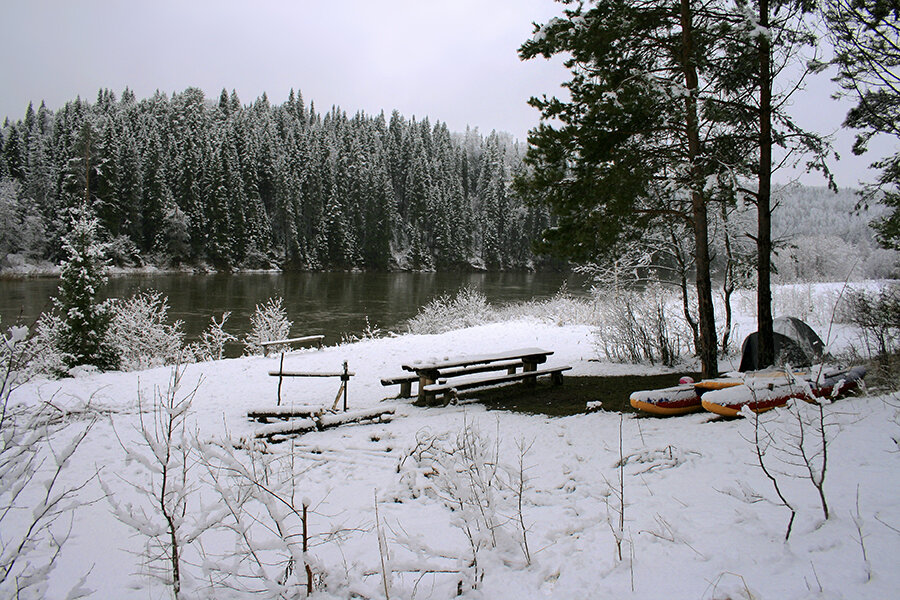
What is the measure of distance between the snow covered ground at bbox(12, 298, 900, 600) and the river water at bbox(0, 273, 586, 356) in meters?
15.4

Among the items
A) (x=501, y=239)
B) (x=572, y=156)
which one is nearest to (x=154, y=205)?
(x=501, y=239)

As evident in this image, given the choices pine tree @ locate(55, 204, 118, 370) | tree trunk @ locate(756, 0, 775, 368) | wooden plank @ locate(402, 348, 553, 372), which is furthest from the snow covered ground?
pine tree @ locate(55, 204, 118, 370)

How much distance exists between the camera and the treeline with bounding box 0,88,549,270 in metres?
49.2

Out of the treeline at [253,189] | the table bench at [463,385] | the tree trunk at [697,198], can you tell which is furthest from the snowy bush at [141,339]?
the treeline at [253,189]

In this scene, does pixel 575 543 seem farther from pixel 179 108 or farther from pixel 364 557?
pixel 179 108

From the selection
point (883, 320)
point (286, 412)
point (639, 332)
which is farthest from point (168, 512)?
point (883, 320)

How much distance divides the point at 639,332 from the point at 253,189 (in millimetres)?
57678

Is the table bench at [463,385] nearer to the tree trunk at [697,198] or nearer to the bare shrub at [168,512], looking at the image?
the tree trunk at [697,198]

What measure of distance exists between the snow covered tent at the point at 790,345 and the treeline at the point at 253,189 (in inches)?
1053

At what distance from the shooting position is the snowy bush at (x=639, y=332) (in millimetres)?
10383

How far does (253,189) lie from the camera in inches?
2308

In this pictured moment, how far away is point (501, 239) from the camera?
261 ft

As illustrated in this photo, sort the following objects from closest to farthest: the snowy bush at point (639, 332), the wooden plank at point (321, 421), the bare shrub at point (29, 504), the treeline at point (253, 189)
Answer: the bare shrub at point (29, 504) → the wooden plank at point (321, 421) → the snowy bush at point (639, 332) → the treeline at point (253, 189)

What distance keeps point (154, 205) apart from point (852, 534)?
200ft
